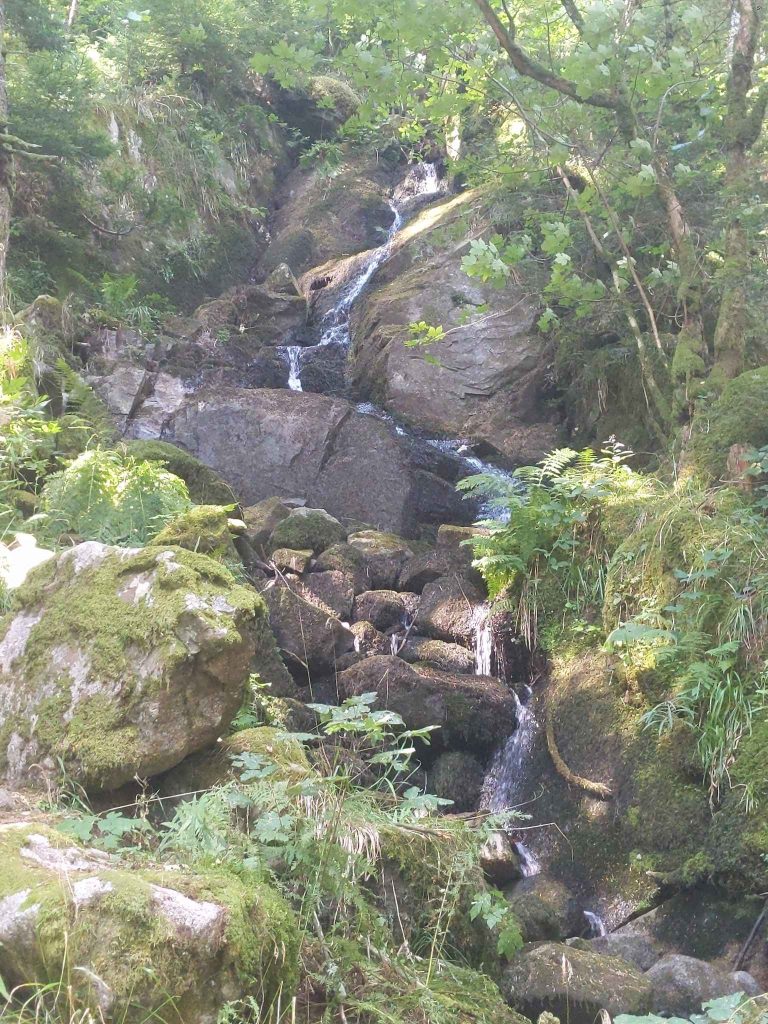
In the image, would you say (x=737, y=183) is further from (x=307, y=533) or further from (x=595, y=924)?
(x=595, y=924)

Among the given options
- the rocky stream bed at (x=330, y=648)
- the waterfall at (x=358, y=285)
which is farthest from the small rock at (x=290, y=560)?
the waterfall at (x=358, y=285)

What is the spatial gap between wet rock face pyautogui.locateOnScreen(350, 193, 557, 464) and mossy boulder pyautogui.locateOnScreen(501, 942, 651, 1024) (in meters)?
8.09

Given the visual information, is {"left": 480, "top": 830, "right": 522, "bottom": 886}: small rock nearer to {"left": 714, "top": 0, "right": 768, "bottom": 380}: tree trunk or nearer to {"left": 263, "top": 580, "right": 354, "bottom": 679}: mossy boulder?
{"left": 263, "top": 580, "right": 354, "bottom": 679}: mossy boulder

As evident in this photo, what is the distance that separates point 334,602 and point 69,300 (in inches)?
261

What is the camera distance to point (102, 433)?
7551mm

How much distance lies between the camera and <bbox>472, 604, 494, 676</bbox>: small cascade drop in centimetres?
709

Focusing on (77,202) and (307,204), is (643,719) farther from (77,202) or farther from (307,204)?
(307,204)

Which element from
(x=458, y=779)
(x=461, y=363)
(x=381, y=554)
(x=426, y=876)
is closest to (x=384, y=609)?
(x=381, y=554)

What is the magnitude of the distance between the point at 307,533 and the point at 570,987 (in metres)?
5.76

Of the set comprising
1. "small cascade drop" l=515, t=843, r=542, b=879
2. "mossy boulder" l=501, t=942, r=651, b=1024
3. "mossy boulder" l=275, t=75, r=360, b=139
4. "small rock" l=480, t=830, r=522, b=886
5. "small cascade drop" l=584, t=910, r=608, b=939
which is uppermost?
"mossy boulder" l=275, t=75, r=360, b=139

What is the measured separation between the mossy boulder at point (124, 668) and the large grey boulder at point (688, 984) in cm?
219

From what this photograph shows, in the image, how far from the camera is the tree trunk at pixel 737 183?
24.8 feet

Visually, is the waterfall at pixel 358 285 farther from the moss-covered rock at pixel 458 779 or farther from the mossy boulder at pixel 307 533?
the moss-covered rock at pixel 458 779

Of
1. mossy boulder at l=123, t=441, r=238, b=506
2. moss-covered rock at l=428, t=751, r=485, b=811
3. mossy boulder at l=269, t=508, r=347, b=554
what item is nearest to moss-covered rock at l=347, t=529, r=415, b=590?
mossy boulder at l=269, t=508, r=347, b=554
